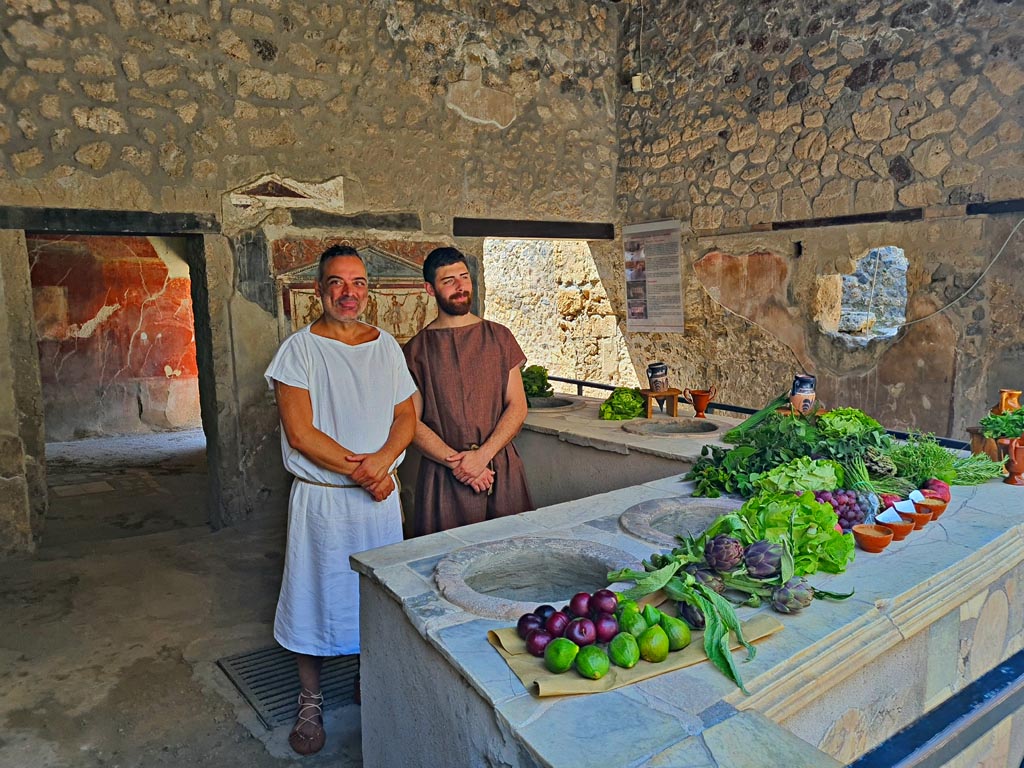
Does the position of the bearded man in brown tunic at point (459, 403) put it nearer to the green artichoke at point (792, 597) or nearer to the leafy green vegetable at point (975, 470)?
the green artichoke at point (792, 597)

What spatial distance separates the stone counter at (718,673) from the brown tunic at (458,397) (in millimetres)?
658

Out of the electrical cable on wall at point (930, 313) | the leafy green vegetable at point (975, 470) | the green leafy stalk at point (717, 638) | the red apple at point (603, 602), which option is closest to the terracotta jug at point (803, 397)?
the leafy green vegetable at point (975, 470)

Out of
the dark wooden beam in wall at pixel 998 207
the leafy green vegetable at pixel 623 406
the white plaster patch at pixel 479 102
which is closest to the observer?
the dark wooden beam in wall at pixel 998 207

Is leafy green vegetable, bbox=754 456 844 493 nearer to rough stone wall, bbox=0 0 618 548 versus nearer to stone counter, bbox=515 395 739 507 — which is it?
stone counter, bbox=515 395 739 507

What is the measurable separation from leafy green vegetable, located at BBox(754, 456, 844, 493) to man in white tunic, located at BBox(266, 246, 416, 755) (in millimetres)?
1381

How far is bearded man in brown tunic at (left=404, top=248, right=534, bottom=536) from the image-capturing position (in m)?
3.16

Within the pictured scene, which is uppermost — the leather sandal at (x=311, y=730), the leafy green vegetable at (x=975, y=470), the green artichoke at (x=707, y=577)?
the green artichoke at (x=707, y=577)

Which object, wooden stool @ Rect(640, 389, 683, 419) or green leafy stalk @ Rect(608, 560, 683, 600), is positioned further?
wooden stool @ Rect(640, 389, 683, 419)

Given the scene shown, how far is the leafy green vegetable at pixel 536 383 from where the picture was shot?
17.9ft

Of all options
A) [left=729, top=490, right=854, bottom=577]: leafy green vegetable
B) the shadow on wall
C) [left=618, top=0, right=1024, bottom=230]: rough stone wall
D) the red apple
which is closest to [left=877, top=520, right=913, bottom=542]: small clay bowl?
[left=729, top=490, right=854, bottom=577]: leafy green vegetable

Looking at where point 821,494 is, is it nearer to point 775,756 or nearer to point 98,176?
point 775,756

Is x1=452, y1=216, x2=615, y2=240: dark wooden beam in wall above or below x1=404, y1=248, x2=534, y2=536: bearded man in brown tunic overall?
above

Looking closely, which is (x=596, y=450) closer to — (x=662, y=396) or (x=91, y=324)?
(x=662, y=396)

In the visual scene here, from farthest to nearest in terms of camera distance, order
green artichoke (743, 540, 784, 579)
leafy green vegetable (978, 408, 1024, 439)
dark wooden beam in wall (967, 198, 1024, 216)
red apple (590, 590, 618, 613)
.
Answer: dark wooden beam in wall (967, 198, 1024, 216) < leafy green vegetable (978, 408, 1024, 439) < green artichoke (743, 540, 784, 579) < red apple (590, 590, 618, 613)
